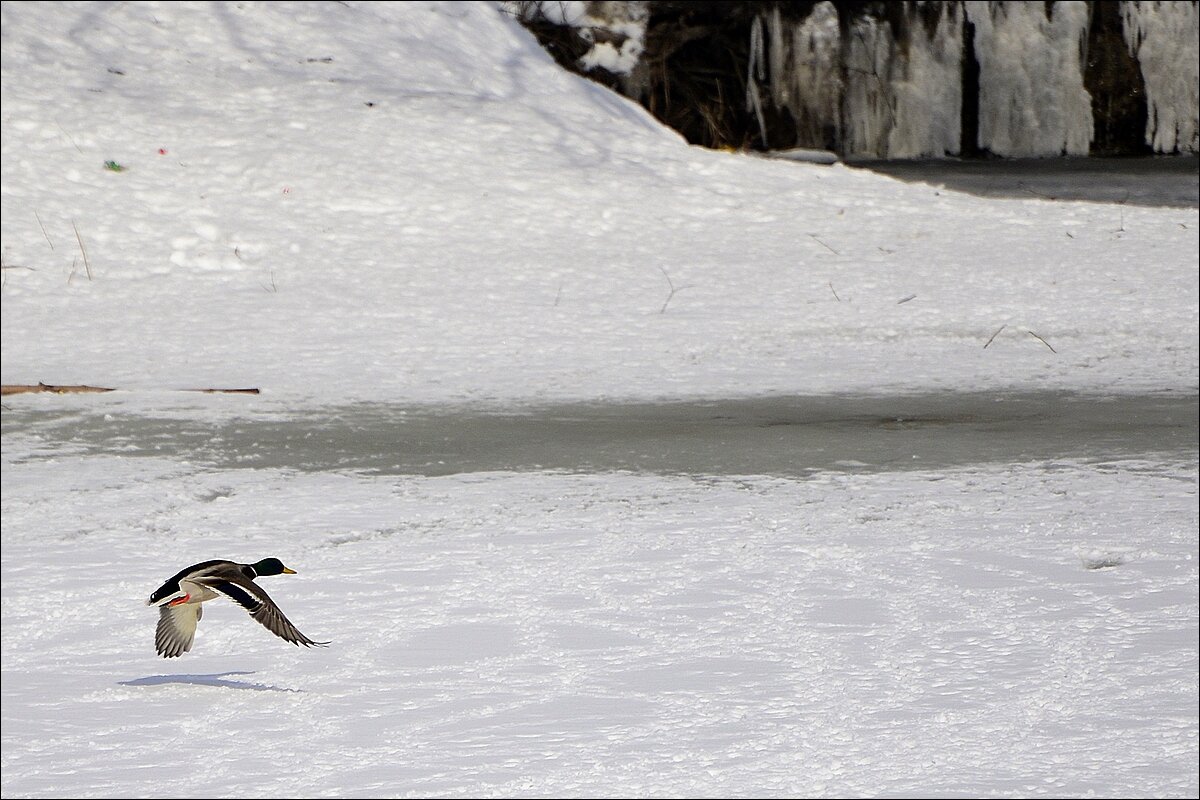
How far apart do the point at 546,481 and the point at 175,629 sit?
8.28ft

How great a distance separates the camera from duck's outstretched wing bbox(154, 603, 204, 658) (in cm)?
105

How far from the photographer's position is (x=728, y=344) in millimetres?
5941

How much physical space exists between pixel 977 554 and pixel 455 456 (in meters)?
1.64

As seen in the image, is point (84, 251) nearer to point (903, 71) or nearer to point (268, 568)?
point (903, 71)

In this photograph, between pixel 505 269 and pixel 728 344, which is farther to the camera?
pixel 505 269

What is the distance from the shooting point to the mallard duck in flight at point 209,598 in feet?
3.38

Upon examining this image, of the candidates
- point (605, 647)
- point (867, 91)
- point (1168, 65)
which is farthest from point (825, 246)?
point (605, 647)

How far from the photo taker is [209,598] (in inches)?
42.6

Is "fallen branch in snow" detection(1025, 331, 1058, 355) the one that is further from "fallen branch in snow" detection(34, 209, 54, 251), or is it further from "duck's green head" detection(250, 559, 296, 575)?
"duck's green head" detection(250, 559, 296, 575)

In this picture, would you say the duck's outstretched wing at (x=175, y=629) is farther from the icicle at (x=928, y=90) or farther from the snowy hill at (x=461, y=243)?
the icicle at (x=928, y=90)

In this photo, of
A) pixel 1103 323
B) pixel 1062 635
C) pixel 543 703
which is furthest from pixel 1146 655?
pixel 1103 323

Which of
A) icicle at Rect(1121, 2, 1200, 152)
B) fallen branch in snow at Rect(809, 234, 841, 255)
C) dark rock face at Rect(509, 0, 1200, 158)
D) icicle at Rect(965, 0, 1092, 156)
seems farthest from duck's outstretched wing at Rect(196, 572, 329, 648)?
icicle at Rect(1121, 2, 1200, 152)

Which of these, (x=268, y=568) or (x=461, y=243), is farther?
(x=461, y=243)

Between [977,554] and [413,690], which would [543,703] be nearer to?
[413,690]
